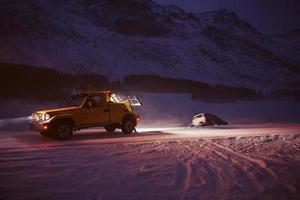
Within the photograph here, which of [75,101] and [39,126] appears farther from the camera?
[75,101]

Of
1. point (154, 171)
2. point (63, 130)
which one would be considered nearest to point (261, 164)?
point (154, 171)

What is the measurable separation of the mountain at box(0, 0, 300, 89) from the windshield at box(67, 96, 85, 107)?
149 ft

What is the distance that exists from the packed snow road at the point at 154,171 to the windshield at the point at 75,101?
3.97 meters

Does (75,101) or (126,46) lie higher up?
(126,46)

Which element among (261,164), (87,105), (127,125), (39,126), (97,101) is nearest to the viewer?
(261,164)

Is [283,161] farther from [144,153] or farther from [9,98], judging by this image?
[9,98]

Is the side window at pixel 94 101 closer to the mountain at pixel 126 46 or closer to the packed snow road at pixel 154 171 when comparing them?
the packed snow road at pixel 154 171

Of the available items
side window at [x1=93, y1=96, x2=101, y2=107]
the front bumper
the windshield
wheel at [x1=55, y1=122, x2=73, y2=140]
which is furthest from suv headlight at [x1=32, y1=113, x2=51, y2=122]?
side window at [x1=93, y1=96, x2=101, y2=107]

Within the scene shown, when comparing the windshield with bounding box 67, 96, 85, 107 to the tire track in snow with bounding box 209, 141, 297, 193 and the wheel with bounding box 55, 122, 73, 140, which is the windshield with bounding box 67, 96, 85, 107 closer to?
the wheel with bounding box 55, 122, 73, 140

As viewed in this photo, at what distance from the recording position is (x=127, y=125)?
60.4 ft

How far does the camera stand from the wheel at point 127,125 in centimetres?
1830

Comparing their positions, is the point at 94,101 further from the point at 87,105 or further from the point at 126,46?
the point at 126,46

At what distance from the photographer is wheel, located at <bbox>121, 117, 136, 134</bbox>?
60.0ft

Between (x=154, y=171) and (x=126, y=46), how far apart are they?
85734mm
